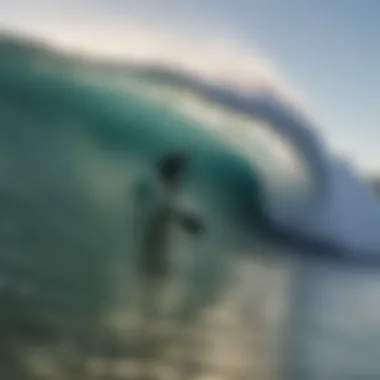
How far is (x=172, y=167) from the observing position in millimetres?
1008

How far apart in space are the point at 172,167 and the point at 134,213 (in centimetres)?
9

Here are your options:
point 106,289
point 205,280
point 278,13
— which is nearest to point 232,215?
point 205,280

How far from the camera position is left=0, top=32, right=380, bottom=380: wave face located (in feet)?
3.18

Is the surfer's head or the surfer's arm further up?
the surfer's head

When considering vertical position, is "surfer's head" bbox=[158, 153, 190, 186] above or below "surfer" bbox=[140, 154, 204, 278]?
above

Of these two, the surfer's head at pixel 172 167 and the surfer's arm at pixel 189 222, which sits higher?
the surfer's head at pixel 172 167

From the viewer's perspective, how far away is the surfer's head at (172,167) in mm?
1006

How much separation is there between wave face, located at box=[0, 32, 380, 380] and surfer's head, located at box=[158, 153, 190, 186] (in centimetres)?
1

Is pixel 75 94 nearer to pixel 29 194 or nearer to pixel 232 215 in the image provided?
pixel 29 194

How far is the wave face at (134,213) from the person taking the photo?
0.97 metres

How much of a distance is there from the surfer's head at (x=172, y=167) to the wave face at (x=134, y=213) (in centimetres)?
1

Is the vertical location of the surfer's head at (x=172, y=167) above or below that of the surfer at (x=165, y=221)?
above

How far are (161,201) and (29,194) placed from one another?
188 millimetres

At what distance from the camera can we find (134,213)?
0.99 meters
